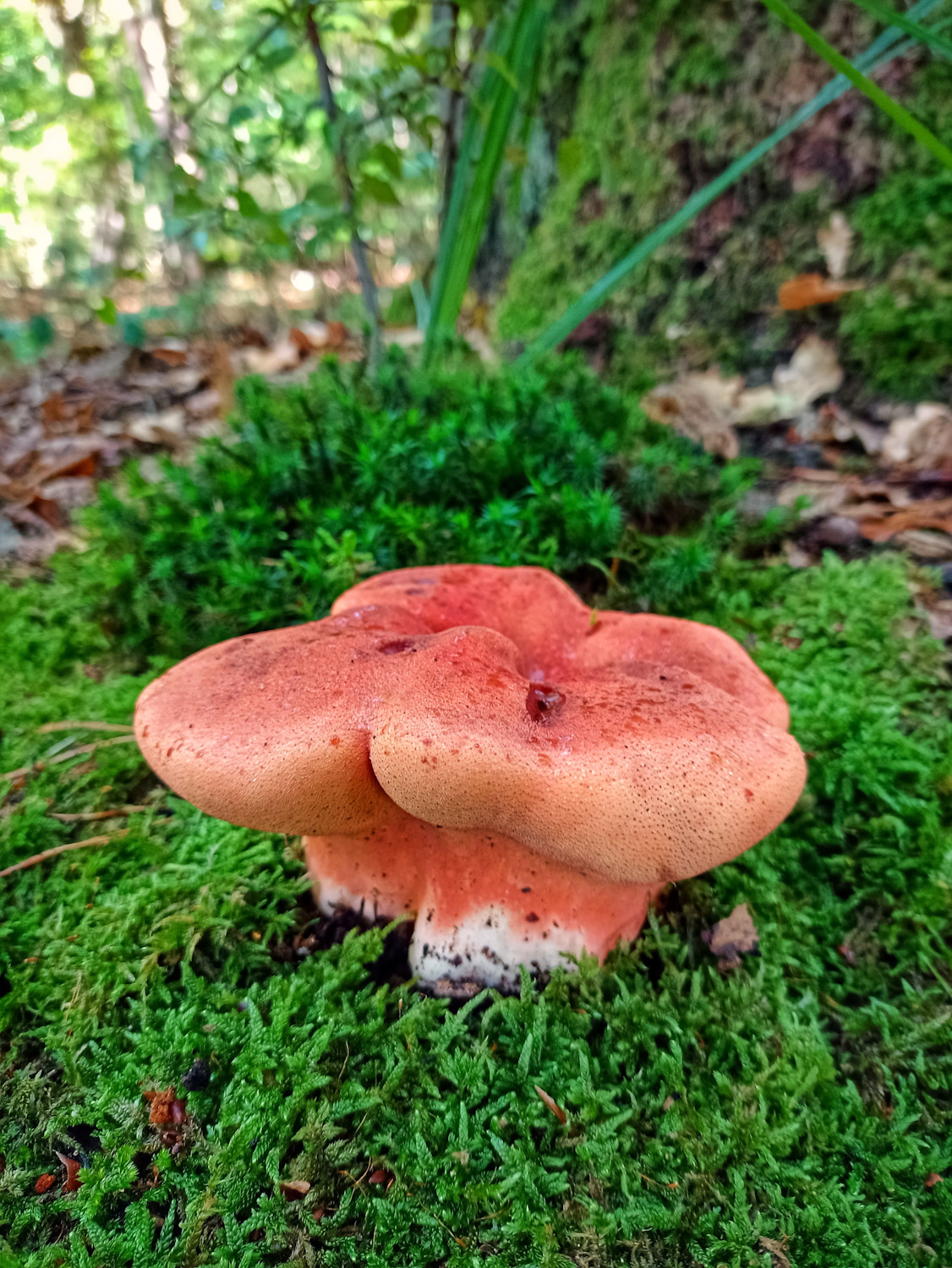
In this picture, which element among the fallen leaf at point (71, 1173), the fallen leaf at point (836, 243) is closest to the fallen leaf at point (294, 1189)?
the fallen leaf at point (71, 1173)

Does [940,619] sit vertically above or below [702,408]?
below

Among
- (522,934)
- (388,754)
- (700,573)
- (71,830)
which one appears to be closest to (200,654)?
(388,754)

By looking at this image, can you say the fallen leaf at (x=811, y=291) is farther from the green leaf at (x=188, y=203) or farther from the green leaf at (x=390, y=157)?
the green leaf at (x=188, y=203)

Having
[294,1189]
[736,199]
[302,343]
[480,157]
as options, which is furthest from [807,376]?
[294,1189]

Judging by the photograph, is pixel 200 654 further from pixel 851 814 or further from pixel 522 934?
pixel 851 814

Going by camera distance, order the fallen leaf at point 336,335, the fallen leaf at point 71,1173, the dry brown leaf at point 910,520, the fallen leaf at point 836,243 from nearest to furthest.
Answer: the fallen leaf at point 71,1173 → the dry brown leaf at point 910,520 → the fallen leaf at point 836,243 → the fallen leaf at point 336,335

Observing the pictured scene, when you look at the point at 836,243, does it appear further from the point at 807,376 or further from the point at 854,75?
the point at 854,75

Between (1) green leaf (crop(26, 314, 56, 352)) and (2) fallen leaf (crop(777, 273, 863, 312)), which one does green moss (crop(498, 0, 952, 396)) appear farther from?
(1) green leaf (crop(26, 314, 56, 352))
